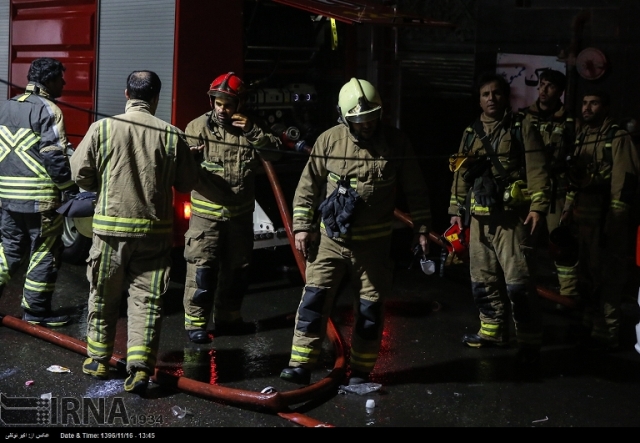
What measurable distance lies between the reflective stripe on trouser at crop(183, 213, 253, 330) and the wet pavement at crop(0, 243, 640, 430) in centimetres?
27

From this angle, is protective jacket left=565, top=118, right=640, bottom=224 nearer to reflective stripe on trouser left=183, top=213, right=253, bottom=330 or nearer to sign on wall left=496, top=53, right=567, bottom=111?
reflective stripe on trouser left=183, top=213, right=253, bottom=330

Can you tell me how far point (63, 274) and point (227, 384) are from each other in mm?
3118

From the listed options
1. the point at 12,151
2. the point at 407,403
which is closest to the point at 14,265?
the point at 12,151

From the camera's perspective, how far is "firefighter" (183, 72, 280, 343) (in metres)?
6.71

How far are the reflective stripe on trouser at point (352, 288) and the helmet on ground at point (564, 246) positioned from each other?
214 centimetres

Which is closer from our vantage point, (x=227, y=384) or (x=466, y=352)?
(x=227, y=384)

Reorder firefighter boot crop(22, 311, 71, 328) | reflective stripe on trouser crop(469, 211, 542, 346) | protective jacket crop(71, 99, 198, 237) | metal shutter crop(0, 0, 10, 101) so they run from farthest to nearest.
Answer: metal shutter crop(0, 0, 10, 101)
firefighter boot crop(22, 311, 71, 328)
reflective stripe on trouser crop(469, 211, 542, 346)
protective jacket crop(71, 99, 198, 237)

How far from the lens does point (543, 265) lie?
30.5 feet

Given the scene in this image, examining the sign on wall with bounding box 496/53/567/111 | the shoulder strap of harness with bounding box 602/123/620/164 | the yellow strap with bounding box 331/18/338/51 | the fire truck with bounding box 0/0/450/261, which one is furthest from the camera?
the sign on wall with bounding box 496/53/567/111

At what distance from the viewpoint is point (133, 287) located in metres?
5.74

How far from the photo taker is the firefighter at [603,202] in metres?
6.80

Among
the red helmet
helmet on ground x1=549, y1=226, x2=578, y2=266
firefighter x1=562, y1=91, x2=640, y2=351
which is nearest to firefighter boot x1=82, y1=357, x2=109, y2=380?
the red helmet

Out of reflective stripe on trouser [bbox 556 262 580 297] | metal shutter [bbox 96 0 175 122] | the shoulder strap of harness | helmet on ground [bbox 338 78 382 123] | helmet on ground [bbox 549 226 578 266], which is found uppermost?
metal shutter [bbox 96 0 175 122]
